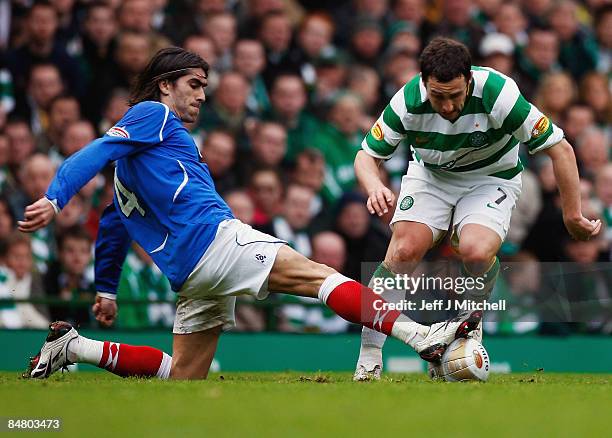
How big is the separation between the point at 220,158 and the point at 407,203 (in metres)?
3.93

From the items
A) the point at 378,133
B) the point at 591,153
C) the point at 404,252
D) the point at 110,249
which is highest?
the point at 378,133

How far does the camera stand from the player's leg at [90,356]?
6.97m

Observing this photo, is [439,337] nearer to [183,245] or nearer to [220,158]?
[183,245]

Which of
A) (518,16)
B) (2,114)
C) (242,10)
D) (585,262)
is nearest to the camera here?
(2,114)

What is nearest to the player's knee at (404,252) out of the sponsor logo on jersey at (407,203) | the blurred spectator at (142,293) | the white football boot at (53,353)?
the sponsor logo on jersey at (407,203)

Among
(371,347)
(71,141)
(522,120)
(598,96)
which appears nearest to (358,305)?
(371,347)

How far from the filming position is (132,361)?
7266 millimetres

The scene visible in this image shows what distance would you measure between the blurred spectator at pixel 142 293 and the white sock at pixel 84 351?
9.68ft

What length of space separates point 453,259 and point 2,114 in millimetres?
4536

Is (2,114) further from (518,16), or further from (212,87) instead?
(518,16)

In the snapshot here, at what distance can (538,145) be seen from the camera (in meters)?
7.00

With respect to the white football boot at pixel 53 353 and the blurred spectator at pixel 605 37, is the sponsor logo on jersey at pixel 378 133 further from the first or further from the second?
the blurred spectator at pixel 605 37

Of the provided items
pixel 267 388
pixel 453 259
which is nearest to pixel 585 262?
pixel 453 259

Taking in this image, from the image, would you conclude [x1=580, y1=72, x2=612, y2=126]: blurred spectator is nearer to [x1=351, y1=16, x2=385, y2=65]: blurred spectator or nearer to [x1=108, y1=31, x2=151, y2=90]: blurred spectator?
[x1=351, y1=16, x2=385, y2=65]: blurred spectator
